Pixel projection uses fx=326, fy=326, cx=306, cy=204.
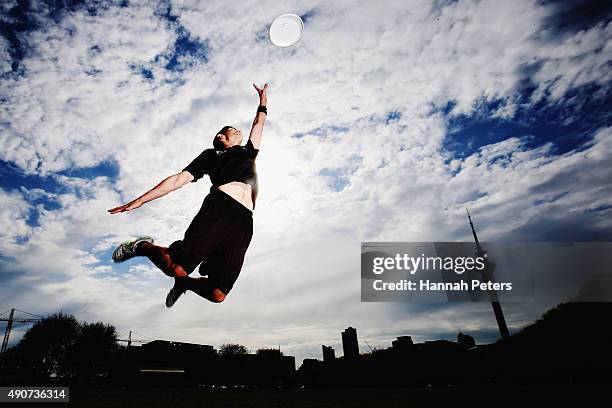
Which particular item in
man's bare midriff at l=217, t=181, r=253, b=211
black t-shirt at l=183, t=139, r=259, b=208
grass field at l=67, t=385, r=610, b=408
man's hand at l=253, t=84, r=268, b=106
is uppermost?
man's hand at l=253, t=84, r=268, b=106

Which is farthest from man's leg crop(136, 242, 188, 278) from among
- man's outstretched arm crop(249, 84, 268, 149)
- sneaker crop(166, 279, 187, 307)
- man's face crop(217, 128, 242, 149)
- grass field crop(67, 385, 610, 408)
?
grass field crop(67, 385, 610, 408)

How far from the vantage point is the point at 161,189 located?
11.8 ft

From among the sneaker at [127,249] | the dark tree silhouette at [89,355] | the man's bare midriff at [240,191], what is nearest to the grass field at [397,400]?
the man's bare midriff at [240,191]

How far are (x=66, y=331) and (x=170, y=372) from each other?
2080 centimetres

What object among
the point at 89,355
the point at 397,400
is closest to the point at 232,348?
the point at 89,355

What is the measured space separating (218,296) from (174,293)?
0.50 meters

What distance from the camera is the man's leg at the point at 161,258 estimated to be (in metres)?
3.38

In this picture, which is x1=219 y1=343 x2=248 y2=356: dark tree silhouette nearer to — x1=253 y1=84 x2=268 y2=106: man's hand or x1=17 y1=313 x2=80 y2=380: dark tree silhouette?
x1=17 y1=313 x2=80 y2=380: dark tree silhouette

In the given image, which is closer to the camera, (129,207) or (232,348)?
(129,207)

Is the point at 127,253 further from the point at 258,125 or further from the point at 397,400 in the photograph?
the point at 397,400

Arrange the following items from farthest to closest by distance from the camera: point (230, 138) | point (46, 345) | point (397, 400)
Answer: point (46, 345) < point (397, 400) < point (230, 138)

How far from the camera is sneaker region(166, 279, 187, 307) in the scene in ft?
12.0

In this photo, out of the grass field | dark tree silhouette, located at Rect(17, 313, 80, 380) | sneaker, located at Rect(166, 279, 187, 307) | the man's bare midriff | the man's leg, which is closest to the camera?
the man's leg

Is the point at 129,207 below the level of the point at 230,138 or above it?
below
